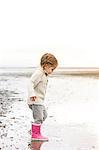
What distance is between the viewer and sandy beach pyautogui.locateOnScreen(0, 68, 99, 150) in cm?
171

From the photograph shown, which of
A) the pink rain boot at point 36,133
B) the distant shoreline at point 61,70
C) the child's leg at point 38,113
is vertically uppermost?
the distant shoreline at point 61,70

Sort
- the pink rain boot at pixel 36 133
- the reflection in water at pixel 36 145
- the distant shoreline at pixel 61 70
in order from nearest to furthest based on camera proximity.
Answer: the reflection in water at pixel 36 145 < the pink rain boot at pixel 36 133 < the distant shoreline at pixel 61 70

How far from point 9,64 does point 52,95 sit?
248 millimetres

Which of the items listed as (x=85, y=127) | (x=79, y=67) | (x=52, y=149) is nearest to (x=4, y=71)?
(x=79, y=67)

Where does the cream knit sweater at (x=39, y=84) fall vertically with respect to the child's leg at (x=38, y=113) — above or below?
above

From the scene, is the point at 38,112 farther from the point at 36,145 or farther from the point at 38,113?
the point at 36,145

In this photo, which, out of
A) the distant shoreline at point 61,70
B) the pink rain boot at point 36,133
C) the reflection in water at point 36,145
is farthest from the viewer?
the distant shoreline at point 61,70

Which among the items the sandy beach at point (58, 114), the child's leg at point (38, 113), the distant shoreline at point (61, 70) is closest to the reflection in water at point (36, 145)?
the sandy beach at point (58, 114)

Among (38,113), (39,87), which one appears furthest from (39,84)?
(38,113)

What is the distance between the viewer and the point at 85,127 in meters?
1.88

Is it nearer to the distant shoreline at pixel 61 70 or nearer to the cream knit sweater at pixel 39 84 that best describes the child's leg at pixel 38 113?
the cream knit sweater at pixel 39 84

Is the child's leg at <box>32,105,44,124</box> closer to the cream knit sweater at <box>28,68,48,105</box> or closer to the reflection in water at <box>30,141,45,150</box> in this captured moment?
the cream knit sweater at <box>28,68,48,105</box>

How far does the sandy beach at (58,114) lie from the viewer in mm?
1713

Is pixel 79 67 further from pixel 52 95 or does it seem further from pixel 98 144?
pixel 98 144
